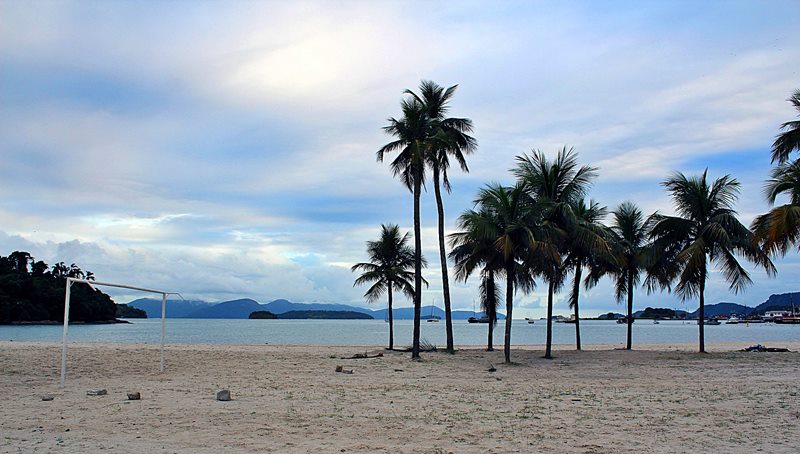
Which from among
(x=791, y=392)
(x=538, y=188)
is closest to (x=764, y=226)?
(x=538, y=188)

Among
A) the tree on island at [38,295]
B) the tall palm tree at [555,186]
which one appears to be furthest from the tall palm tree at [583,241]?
the tree on island at [38,295]

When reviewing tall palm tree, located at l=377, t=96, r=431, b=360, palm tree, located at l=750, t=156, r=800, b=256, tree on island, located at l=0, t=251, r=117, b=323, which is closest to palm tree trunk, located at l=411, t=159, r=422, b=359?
tall palm tree, located at l=377, t=96, r=431, b=360

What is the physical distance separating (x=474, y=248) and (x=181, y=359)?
12.4 metres

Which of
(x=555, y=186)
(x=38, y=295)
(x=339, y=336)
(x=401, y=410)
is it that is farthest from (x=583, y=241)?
(x=38, y=295)

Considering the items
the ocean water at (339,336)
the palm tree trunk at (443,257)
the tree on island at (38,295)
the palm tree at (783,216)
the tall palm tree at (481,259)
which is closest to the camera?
the palm tree at (783,216)

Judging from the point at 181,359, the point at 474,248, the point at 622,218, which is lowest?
the point at 181,359

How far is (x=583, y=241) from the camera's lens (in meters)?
24.8

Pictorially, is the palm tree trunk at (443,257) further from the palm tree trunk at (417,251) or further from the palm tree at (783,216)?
the palm tree at (783,216)

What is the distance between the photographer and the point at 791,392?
46.2 feet

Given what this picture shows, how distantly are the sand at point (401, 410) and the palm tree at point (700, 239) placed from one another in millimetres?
7514

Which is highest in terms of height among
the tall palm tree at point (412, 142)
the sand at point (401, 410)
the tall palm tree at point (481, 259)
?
the tall palm tree at point (412, 142)

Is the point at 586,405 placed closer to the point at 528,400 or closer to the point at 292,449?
the point at 528,400

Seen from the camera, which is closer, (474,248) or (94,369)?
(94,369)

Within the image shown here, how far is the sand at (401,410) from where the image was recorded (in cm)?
902
